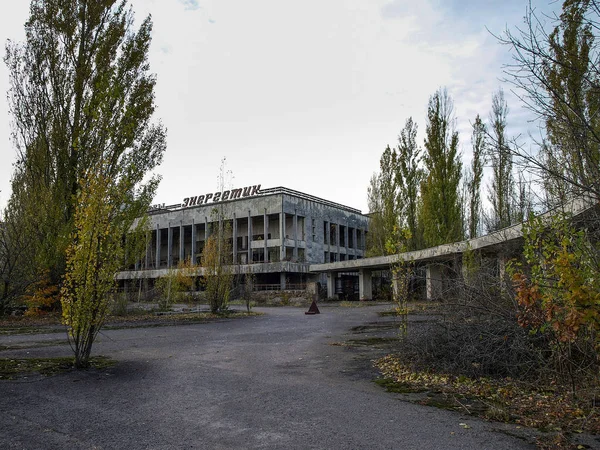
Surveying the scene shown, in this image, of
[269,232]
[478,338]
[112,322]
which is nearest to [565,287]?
[478,338]

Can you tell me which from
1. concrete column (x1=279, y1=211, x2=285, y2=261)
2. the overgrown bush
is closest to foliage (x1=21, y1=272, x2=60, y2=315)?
the overgrown bush

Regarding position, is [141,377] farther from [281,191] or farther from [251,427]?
[281,191]

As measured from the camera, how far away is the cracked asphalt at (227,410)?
4.25m

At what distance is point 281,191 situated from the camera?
2210 inches

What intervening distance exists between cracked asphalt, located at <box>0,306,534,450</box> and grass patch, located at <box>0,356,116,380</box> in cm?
36

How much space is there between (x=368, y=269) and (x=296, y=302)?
7.25m

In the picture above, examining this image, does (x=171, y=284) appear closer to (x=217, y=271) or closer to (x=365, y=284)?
(x=217, y=271)

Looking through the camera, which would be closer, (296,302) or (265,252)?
(296,302)

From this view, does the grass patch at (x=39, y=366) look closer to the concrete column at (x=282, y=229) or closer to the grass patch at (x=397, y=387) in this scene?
the grass patch at (x=397, y=387)

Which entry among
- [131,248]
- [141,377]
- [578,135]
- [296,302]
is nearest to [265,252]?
[296,302]

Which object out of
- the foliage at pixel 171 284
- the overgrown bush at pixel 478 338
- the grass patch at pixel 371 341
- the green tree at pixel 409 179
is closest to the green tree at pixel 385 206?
the green tree at pixel 409 179

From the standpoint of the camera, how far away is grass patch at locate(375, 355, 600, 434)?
4723 mm

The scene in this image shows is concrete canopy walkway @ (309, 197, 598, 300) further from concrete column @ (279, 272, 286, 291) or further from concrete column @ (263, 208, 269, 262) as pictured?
concrete column @ (263, 208, 269, 262)

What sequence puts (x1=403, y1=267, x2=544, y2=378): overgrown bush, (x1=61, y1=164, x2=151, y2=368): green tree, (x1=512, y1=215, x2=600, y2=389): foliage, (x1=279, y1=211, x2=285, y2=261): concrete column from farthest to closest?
(x1=279, y1=211, x2=285, y2=261): concrete column < (x1=61, y1=164, x2=151, y2=368): green tree < (x1=403, y1=267, x2=544, y2=378): overgrown bush < (x1=512, y1=215, x2=600, y2=389): foliage
